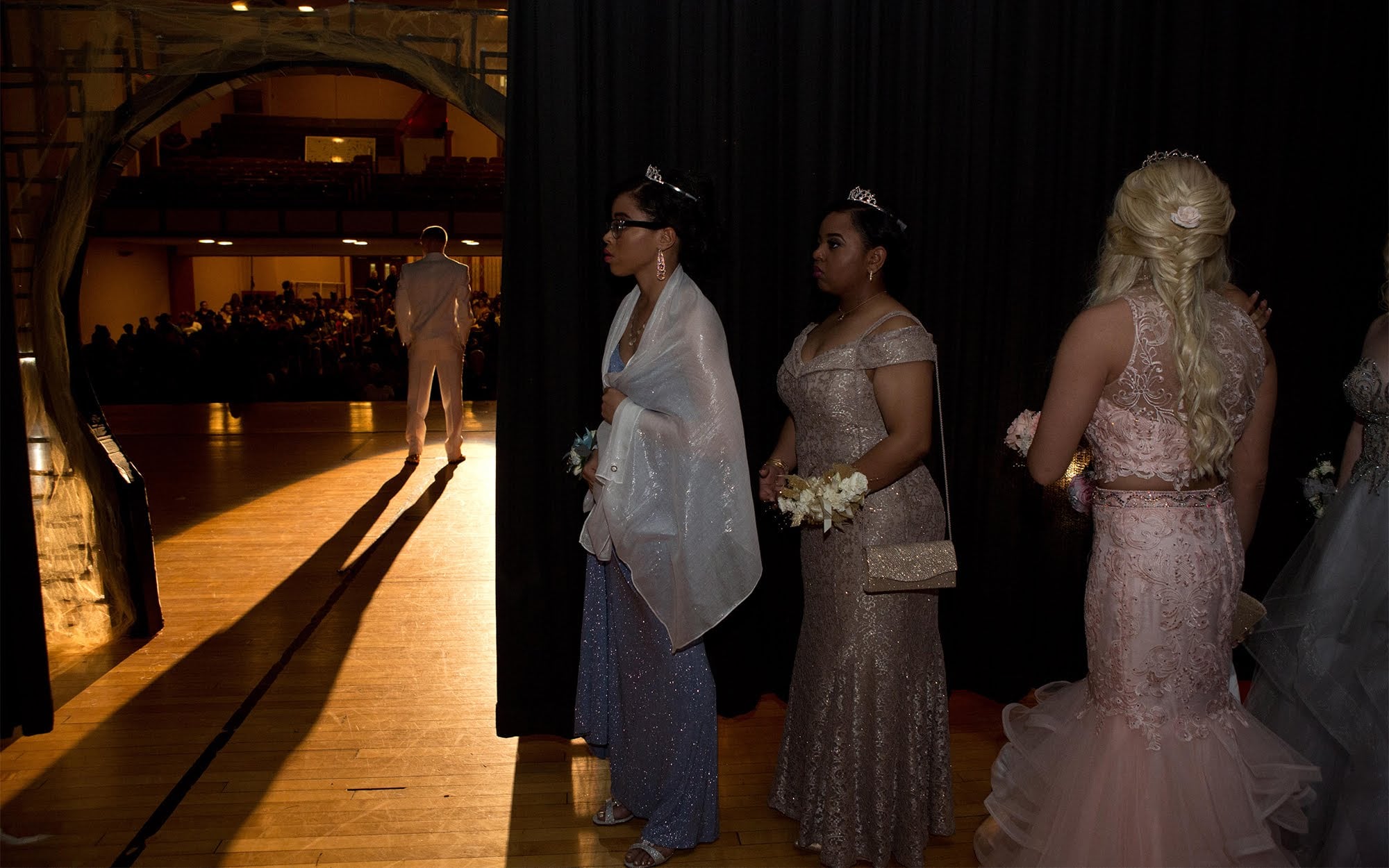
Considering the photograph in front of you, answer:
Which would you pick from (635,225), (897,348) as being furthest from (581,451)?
(897,348)

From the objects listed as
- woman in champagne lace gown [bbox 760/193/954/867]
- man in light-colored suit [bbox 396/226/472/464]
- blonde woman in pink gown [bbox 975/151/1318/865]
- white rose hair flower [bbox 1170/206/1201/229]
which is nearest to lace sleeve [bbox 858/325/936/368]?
woman in champagne lace gown [bbox 760/193/954/867]

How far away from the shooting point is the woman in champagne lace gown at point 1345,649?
242 cm

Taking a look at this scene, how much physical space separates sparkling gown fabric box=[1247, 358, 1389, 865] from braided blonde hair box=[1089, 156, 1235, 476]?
0.72 meters

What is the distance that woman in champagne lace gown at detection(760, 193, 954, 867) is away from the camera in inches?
102

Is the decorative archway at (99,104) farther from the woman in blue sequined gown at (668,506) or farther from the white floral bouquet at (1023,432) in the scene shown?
the white floral bouquet at (1023,432)

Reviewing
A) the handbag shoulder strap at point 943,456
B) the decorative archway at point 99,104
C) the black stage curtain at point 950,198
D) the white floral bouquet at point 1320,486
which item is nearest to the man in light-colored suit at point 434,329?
the decorative archway at point 99,104

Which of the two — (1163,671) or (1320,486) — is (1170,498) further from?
(1320,486)

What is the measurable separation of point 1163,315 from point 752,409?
5.15 feet

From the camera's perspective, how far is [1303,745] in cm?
265

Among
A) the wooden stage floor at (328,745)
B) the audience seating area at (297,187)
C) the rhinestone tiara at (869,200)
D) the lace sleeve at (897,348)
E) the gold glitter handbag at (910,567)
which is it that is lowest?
the wooden stage floor at (328,745)

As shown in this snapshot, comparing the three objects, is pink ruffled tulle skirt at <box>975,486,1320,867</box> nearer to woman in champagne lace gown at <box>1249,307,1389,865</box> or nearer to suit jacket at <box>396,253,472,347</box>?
woman in champagne lace gown at <box>1249,307,1389,865</box>

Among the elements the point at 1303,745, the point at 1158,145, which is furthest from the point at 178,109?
the point at 1303,745

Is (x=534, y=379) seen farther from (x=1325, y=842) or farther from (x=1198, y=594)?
(x=1325, y=842)

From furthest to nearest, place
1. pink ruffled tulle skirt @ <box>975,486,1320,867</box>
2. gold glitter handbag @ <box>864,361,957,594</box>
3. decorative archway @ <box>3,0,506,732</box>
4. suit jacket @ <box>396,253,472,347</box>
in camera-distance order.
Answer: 1. suit jacket @ <box>396,253,472,347</box>
2. decorative archway @ <box>3,0,506,732</box>
3. gold glitter handbag @ <box>864,361,957,594</box>
4. pink ruffled tulle skirt @ <box>975,486,1320,867</box>
